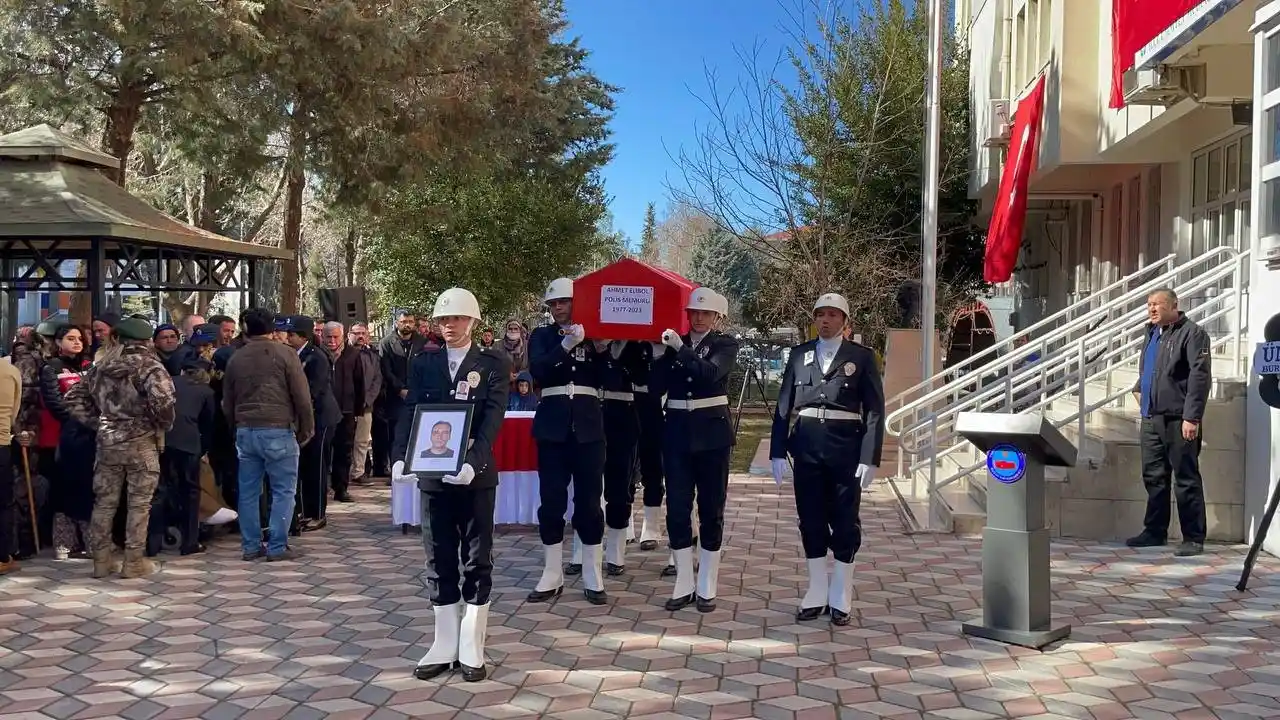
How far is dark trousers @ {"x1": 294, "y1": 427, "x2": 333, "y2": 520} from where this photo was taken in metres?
Answer: 9.50

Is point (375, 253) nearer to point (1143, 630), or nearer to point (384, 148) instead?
point (384, 148)

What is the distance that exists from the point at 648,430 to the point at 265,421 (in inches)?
112

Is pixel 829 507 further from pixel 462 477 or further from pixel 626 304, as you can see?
pixel 462 477

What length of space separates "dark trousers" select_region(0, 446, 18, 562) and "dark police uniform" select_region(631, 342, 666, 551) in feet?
14.1

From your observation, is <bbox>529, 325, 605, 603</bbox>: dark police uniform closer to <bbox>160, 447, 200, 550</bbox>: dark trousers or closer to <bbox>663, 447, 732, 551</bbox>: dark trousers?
<bbox>663, 447, 732, 551</bbox>: dark trousers

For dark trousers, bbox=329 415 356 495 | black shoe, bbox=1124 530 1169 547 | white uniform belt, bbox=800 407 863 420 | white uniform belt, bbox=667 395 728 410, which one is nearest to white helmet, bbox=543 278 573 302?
white uniform belt, bbox=667 395 728 410

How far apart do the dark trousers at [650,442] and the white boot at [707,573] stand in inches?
41.0

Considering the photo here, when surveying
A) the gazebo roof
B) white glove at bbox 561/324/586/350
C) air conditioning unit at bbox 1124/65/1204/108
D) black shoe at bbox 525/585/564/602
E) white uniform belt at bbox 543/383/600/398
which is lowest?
black shoe at bbox 525/585/564/602

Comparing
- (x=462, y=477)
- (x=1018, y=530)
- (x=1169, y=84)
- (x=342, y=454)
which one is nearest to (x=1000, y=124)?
(x=1169, y=84)

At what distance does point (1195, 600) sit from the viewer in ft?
22.9

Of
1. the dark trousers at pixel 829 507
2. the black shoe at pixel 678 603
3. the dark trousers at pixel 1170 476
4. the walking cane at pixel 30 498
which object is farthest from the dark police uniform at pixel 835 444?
the walking cane at pixel 30 498

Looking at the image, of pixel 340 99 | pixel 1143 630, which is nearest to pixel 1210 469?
pixel 1143 630

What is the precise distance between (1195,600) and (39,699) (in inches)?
257

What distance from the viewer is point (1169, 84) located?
32.8ft
